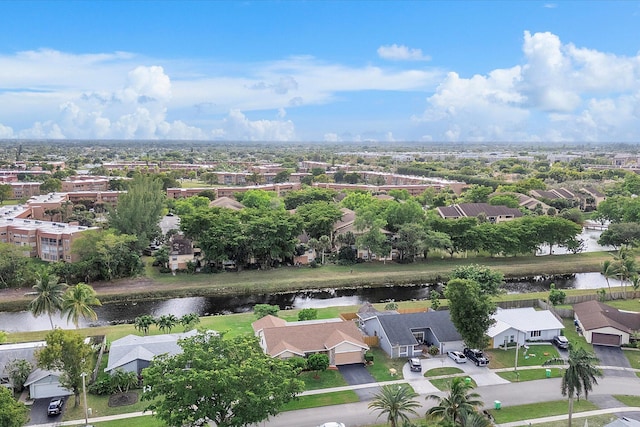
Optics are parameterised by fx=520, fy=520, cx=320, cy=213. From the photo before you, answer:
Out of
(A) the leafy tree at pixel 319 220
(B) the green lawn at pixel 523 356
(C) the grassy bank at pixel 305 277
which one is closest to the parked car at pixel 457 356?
(B) the green lawn at pixel 523 356

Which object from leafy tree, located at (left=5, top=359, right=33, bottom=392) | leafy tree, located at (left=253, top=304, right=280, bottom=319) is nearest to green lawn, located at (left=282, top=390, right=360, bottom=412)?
leafy tree, located at (left=253, top=304, right=280, bottom=319)

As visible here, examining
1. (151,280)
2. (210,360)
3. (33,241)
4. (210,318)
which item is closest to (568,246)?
(210,318)

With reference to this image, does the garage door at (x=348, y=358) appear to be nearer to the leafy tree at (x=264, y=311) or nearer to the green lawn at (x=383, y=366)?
the green lawn at (x=383, y=366)

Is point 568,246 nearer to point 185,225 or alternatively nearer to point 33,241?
point 185,225

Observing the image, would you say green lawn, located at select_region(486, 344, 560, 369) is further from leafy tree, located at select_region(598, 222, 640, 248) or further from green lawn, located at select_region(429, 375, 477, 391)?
leafy tree, located at select_region(598, 222, 640, 248)

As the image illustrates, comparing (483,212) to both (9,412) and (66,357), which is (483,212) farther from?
(9,412)

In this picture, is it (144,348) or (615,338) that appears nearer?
(144,348)

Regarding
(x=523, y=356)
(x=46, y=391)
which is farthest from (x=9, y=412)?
(x=523, y=356)
